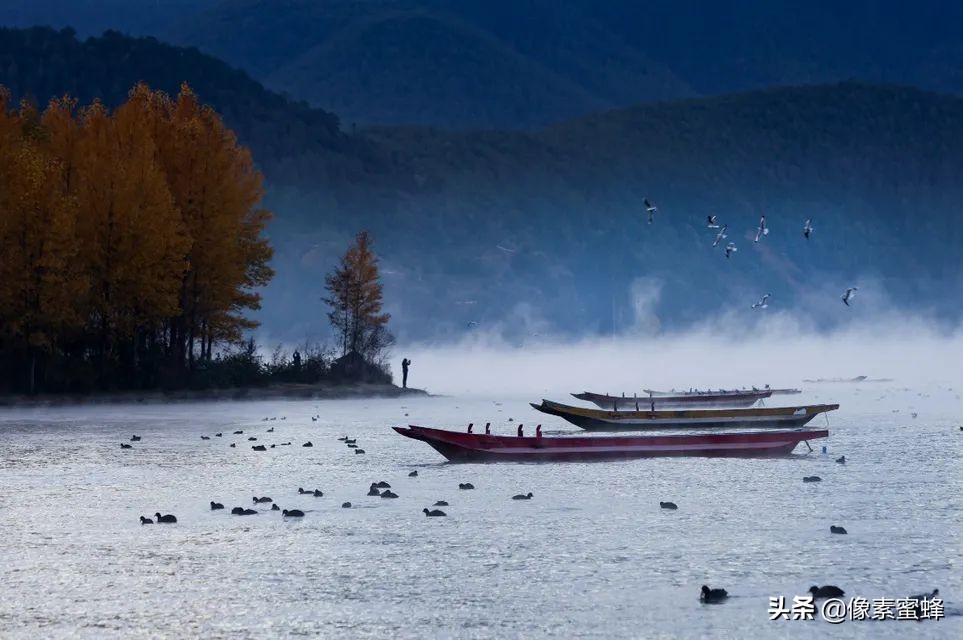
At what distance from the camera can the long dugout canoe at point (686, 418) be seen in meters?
63.7

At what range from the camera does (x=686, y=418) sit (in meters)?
63.9

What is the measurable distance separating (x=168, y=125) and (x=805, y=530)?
5401 centimetres

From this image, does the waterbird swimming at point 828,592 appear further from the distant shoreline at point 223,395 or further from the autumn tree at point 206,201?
the autumn tree at point 206,201

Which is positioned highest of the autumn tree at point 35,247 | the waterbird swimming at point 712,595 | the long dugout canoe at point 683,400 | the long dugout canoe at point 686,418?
the autumn tree at point 35,247

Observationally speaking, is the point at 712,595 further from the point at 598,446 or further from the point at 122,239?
the point at 122,239

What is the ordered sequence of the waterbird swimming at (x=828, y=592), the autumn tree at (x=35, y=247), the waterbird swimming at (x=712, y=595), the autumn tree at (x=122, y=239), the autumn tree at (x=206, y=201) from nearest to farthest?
the waterbird swimming at (x=712, y=595) → the waterbird swimming at (x=828, y=592) → the autumn tree at (x=35, y=247) → the autumn tree at (x=122, y=239) → the autumn tree at (x=206, y=201)

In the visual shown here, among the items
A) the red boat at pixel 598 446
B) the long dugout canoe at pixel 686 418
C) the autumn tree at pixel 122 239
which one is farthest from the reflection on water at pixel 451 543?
the autumn tree at pixel 122 239

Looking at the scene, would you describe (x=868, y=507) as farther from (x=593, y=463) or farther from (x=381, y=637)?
(x=381, y=637)

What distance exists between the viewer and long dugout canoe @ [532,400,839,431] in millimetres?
63656

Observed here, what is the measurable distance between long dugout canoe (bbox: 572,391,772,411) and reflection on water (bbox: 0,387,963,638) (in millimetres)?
32379

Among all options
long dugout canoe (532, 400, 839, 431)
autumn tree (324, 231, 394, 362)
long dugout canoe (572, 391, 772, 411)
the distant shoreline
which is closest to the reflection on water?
long dugout canoe (532, 400, 839, 431)

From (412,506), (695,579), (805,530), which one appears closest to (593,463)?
(412,506)

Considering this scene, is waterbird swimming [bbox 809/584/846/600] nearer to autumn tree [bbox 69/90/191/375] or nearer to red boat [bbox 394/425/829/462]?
red boat [bbox 394/425/829/462]

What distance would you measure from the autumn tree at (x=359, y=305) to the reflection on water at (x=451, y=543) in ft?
146
